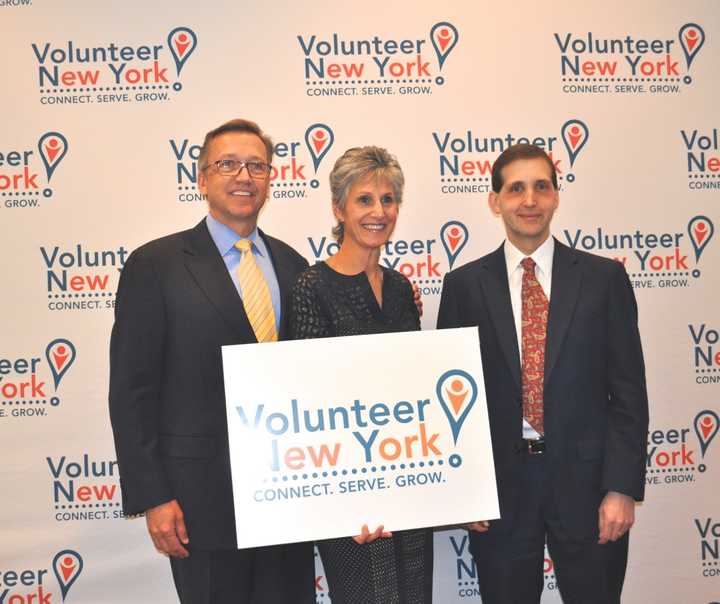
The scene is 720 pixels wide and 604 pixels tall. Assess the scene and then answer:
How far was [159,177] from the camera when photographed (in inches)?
130

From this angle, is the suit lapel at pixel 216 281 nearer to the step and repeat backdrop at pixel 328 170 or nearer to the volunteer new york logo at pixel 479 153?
the step and repeat backdrop at pixel 328 170

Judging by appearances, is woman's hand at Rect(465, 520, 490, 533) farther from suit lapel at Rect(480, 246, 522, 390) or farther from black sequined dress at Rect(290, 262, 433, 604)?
suit lapel at Rect(480, 246, 522, 390)

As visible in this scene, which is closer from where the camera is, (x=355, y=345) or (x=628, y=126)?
(x=355, y=345)

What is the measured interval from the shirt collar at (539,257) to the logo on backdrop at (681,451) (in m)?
1.43

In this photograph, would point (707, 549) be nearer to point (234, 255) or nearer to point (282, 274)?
point (282, 274)

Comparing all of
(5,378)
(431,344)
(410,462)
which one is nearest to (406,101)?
(431,344)

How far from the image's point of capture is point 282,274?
249 cm

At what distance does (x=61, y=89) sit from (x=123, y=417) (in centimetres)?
190

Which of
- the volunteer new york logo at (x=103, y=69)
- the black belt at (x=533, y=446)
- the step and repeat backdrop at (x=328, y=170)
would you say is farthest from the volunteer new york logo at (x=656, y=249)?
the volunteer new york logo at (x=103, y=69)

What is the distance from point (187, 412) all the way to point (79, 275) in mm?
1389

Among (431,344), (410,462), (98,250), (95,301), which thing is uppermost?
(98,250)

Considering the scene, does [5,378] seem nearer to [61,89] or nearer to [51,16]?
[61,89]

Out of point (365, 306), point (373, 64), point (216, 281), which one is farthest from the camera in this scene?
point (373, 64)

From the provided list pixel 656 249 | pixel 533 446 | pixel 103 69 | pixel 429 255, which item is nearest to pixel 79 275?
pixel 103 69
